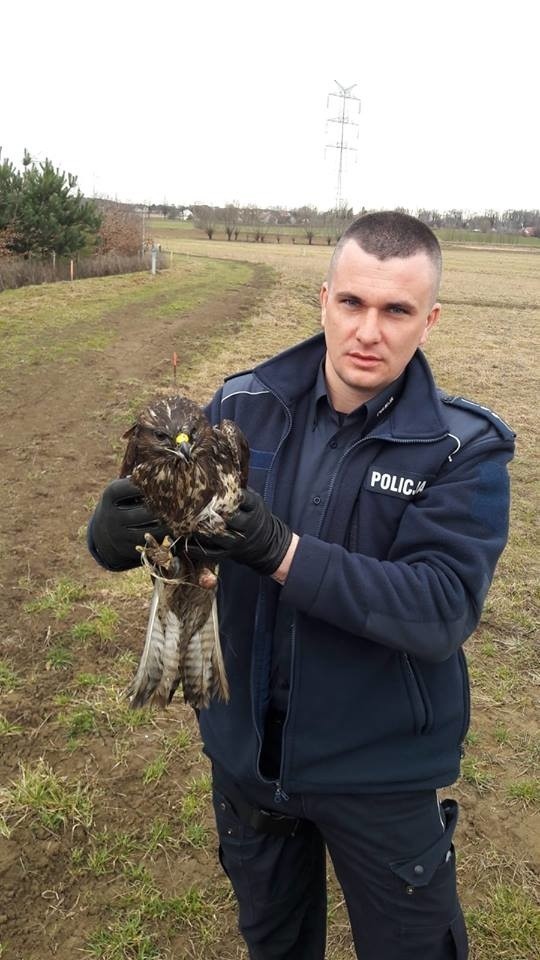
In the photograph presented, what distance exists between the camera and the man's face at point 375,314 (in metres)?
2.28

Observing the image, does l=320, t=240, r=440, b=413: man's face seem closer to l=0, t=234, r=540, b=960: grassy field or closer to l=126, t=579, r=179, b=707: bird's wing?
l=126, t=579, r=179, b=707: bird's wing

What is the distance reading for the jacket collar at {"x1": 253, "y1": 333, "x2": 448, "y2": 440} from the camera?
88.8 inches

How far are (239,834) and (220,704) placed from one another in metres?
0.53

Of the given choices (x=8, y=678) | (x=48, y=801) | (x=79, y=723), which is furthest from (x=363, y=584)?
(x=8, y=678)

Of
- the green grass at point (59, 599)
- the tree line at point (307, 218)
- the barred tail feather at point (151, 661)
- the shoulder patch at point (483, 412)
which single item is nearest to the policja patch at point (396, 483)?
the shoulder patch at point (483, 412)

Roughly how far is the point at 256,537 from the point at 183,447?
24.7 inches

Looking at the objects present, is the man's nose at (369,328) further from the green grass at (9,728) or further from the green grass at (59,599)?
the green grass at (59,599)

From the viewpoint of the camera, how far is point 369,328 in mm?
2252

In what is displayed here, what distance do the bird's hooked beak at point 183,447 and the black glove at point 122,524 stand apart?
22 cm

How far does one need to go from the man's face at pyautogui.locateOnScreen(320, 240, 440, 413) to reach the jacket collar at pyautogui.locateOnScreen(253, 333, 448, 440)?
78mm

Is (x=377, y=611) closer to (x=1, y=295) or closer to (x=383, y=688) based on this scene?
(x=383, y=688)

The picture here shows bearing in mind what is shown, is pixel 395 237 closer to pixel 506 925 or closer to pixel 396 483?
pixel 396 483

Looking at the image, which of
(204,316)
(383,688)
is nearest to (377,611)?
(383,688)

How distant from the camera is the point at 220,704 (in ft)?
8.79
